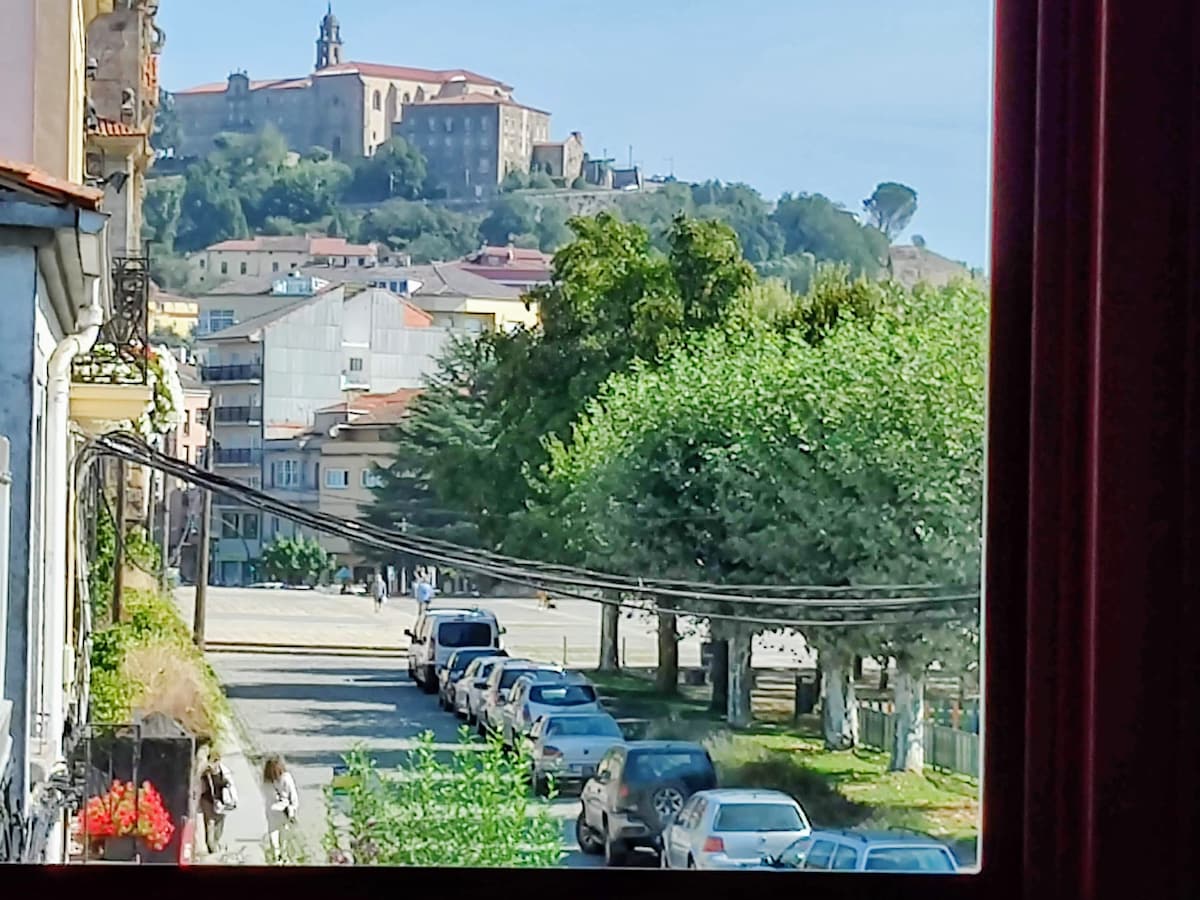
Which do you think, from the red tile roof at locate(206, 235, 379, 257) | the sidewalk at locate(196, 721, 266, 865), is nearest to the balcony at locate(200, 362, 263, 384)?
the red tile roof at locate(206, 235, 379, 257)

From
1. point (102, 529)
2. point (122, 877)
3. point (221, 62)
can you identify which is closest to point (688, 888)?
point (122, 877)

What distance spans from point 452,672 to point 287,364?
0.32 metres

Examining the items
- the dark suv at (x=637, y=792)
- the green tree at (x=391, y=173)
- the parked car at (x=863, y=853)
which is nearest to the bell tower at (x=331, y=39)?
the green tree at (x=391, y=173)

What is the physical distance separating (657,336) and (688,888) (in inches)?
21.2

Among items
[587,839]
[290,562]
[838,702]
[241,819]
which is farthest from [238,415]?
[838,702]

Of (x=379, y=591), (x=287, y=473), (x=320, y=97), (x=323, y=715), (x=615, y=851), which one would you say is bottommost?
(x=615, y=851)

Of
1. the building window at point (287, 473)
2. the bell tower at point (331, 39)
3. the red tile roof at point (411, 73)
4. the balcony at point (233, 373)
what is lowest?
the building window at point (287, 473)

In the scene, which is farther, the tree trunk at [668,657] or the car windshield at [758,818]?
the tree trunk at [668,657]

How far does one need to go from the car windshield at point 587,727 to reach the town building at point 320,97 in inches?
22.0

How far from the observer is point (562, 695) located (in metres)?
1.37

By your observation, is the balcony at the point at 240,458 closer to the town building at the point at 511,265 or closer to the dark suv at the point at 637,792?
the town building at the point at 511,265

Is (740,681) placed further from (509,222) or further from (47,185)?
(47,185)

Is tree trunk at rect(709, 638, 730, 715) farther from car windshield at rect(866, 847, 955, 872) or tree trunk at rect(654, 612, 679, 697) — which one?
car windshield at rect(866, 847, 955, 872)

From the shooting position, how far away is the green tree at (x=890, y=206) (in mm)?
1375
